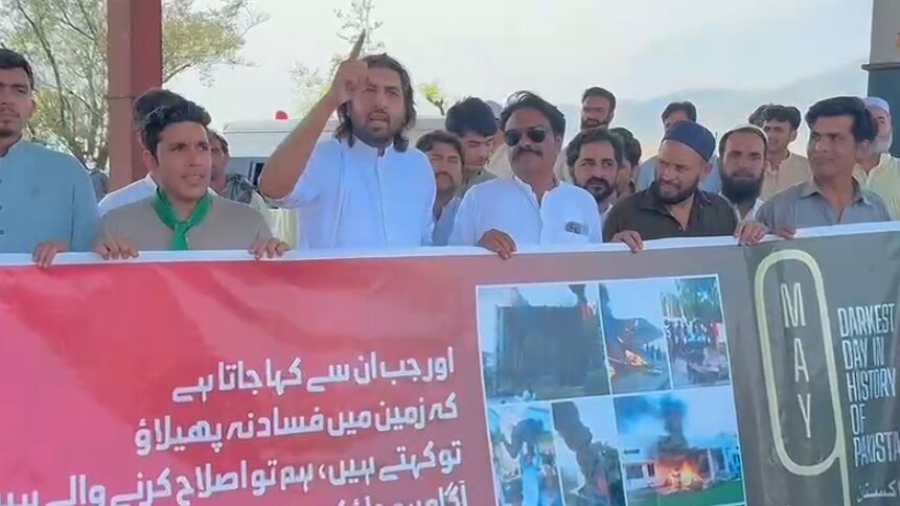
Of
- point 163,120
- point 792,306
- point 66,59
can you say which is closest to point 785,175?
point 792,306

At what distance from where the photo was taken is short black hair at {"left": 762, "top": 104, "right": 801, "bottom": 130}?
702 cm

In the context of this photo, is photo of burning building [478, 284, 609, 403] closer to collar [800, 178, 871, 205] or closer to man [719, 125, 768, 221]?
collar [800, 178, 871, 205]

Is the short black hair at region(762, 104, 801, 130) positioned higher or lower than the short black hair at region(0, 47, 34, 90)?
higher

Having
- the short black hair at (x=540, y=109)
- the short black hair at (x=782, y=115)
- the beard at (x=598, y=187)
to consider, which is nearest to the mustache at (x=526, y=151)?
the short black hair at (x=540, y=109)

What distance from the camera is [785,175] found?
688 cm

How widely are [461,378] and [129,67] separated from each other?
4.34m

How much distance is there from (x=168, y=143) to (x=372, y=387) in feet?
3.19

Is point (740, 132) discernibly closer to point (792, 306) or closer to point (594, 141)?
point (594, 141)

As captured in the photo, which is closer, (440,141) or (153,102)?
(153,102)

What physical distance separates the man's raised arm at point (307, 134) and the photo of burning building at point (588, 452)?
Answer: 1088mm

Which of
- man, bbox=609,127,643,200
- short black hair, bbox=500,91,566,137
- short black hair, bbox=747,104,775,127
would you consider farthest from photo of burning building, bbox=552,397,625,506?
short black hair, bbox=747,104,775,127

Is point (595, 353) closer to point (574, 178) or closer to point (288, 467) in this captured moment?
point (288, 467)

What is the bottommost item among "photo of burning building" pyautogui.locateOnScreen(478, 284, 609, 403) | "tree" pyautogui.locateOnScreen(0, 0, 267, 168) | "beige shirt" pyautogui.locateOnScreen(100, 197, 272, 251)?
"photo of burning building" pyautogui.locateOnScreen(478, 284, 609, 403)

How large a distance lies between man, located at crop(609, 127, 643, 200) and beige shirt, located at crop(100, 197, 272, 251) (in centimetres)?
242
